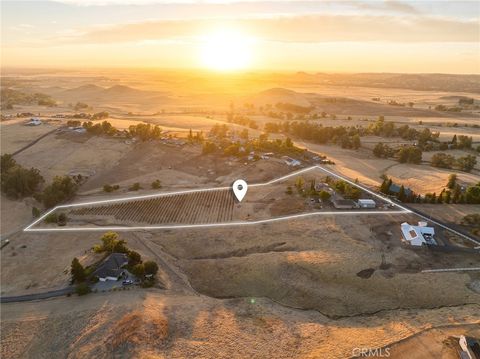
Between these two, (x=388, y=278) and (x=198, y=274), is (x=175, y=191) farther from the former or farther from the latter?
(x=388, y=278)

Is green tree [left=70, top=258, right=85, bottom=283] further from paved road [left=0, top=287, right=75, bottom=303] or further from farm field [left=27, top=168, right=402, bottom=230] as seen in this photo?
farm field [left=27, top=168, right=402, bottom=230]

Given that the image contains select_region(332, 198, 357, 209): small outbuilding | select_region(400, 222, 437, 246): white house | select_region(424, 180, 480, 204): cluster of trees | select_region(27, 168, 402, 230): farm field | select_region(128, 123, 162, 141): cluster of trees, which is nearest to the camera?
select_region(400, 222, 437, 246): white house

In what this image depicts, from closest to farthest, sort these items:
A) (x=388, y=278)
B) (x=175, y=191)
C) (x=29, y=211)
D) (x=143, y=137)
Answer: (x=388, y=278) → (x=29, y=211) → (x=175, y=191) → (x=143, y=137)

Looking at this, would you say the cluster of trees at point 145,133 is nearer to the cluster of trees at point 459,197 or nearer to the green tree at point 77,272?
the green tree at point 77,272

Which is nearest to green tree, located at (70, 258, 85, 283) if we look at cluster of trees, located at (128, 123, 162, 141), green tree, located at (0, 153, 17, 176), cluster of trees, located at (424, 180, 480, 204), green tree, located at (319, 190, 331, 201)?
green tree, located at (319, 190, 331, 201)

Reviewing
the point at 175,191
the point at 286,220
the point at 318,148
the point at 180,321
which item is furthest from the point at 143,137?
the point at 180,321

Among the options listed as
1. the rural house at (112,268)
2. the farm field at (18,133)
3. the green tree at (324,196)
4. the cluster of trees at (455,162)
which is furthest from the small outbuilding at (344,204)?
the farm field at (18,133)
